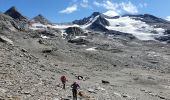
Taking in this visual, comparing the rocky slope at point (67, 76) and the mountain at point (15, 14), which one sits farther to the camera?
the mountain at point (15, 14)

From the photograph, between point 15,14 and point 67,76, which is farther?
point 15,14

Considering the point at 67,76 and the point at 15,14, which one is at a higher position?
the point at 15,14

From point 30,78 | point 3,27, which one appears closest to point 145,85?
point 30,78

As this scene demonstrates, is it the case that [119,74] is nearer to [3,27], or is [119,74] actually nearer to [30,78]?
[30,78]

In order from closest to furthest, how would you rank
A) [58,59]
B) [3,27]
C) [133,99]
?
1. [133,99]
2. [58,59]
3. [3,27]

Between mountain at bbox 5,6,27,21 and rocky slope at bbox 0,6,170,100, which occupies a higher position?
mountain at bbox 5,6,27,21

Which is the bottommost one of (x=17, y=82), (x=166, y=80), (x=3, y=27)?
(x=166, y=80)

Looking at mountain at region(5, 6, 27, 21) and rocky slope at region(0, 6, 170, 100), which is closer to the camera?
rocky slope at region(0, 6, 170, 100)

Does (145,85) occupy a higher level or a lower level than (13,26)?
lower

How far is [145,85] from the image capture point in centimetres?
5872

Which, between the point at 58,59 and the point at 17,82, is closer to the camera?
the point at 17,82

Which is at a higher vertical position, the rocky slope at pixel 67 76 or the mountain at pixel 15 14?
the mountain at pixel 15 14

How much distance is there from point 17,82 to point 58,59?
3940 cm

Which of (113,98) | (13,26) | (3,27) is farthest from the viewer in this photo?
(13,26)
